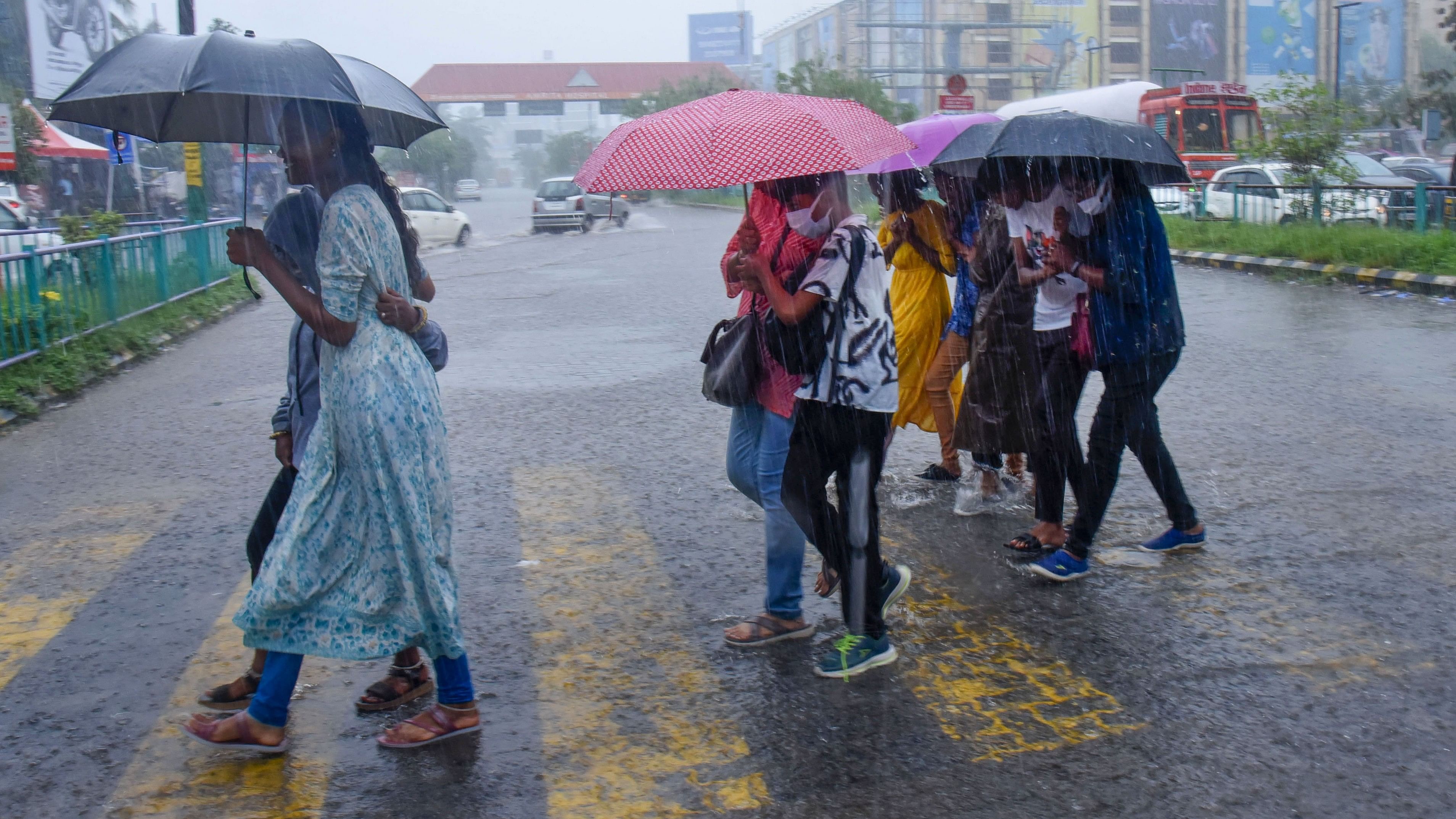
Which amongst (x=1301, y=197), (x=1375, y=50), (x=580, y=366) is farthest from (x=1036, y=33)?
(x=580, y=366)

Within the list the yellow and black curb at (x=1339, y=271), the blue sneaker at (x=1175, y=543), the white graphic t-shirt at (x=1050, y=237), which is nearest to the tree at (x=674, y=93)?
the yellow and black curb at (x=1339, y=271)

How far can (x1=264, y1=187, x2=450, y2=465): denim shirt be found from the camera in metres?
3.35

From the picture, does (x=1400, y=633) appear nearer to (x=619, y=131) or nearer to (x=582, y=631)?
(x=582, y=631)

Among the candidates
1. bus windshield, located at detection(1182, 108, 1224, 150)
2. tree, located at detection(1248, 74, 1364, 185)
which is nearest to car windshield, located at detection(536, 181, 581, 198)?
bus windshield, located at detection(1182, 108, 1224, 150)

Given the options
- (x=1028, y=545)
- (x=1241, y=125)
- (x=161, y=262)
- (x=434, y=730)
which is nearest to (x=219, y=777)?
(x=434, y=730)

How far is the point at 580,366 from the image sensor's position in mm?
10062

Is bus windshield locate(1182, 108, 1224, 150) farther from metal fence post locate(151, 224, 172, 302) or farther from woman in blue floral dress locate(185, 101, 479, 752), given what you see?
woman in blue floral dress locate(185, 101, 479, 752)

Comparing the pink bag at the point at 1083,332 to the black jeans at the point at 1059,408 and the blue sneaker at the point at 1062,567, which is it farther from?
the blue sneaker at the point at 1062,567

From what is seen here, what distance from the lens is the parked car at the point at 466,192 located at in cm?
7069

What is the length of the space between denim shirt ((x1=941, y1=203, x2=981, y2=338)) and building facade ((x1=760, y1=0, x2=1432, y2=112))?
7149cm

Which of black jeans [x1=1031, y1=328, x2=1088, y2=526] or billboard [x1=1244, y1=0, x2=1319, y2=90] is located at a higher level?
billboard [x1=1244, y1=0, x2=1319, y2=90]

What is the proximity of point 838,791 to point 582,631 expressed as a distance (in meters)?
1.39

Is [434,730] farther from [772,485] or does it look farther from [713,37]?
[713,37]

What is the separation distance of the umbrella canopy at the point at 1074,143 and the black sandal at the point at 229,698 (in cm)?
286
